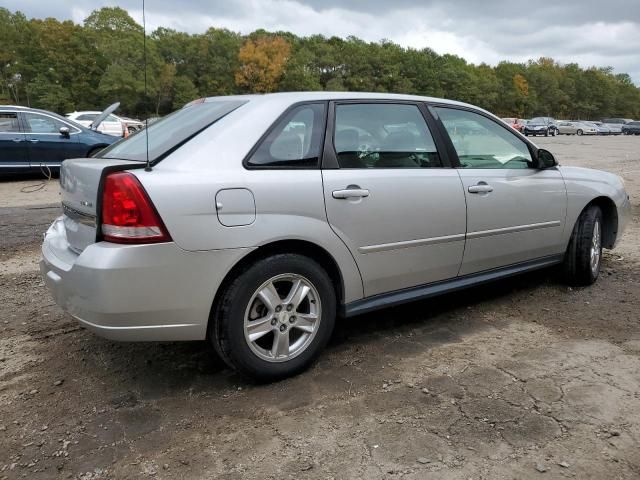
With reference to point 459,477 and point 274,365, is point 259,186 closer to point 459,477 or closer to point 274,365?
point 274,365

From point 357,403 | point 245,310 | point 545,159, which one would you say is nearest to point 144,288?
point 245,310

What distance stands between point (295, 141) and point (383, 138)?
659 mm

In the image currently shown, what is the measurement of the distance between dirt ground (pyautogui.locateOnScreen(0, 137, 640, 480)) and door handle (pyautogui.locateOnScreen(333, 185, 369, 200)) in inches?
39.1

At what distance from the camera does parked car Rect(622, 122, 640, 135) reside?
56281 mm

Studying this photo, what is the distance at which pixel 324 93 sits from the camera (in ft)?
11.1

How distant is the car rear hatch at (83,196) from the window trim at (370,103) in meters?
1.03

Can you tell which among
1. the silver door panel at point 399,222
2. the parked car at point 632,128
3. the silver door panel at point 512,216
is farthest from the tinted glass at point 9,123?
the parked car at point 632,128

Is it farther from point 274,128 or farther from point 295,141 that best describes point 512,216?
point 274,128

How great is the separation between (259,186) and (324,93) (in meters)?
0.94

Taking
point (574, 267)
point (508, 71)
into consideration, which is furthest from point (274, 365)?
point (508, 71)

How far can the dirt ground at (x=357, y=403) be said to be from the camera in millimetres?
2287

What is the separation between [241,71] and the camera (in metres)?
74.2

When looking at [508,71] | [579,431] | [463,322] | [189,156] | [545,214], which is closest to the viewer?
[579,431]

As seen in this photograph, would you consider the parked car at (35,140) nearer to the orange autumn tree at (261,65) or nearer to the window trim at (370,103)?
the window trim at (370,103)
